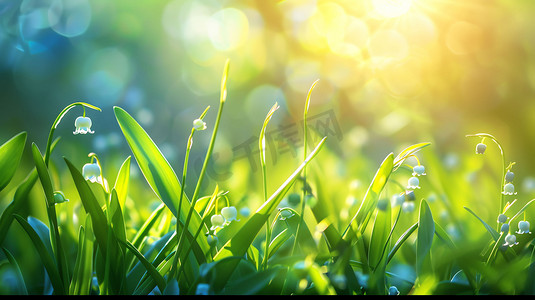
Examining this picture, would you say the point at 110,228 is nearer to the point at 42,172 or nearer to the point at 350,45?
the point at 42,172

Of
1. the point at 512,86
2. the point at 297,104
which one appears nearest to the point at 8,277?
the point at 297,104

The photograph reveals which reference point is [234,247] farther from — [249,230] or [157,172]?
[157,172]

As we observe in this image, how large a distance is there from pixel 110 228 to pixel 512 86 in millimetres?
3481

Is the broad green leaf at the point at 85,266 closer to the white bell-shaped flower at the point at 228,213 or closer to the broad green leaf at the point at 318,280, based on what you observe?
the white bell-shaped flower at the point at 228,213

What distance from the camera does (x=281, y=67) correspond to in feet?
13.1

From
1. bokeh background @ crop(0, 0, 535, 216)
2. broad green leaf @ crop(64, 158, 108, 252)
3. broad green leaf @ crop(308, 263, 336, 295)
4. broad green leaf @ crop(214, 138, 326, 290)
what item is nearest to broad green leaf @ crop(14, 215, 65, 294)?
broad green leaf @ crop(64, 158, 108, 252)

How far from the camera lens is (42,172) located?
34.6 inches

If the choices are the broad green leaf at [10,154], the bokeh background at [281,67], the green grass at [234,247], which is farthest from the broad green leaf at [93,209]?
the bokeh background at [281,67]

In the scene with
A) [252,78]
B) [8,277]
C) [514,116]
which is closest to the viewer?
[8,277]

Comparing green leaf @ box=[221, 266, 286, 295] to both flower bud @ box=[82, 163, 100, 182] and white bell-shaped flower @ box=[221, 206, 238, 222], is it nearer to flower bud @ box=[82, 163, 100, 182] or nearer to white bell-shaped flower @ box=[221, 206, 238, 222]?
white bell-shaped flower @ box=[221, 206, 238, 222]

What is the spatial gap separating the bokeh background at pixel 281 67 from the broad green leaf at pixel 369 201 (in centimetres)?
195

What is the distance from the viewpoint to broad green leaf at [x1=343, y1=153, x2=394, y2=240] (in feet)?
3.15

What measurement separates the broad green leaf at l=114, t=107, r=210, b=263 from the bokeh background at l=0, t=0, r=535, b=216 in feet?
6.66

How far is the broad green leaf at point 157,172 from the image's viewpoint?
96 cm
